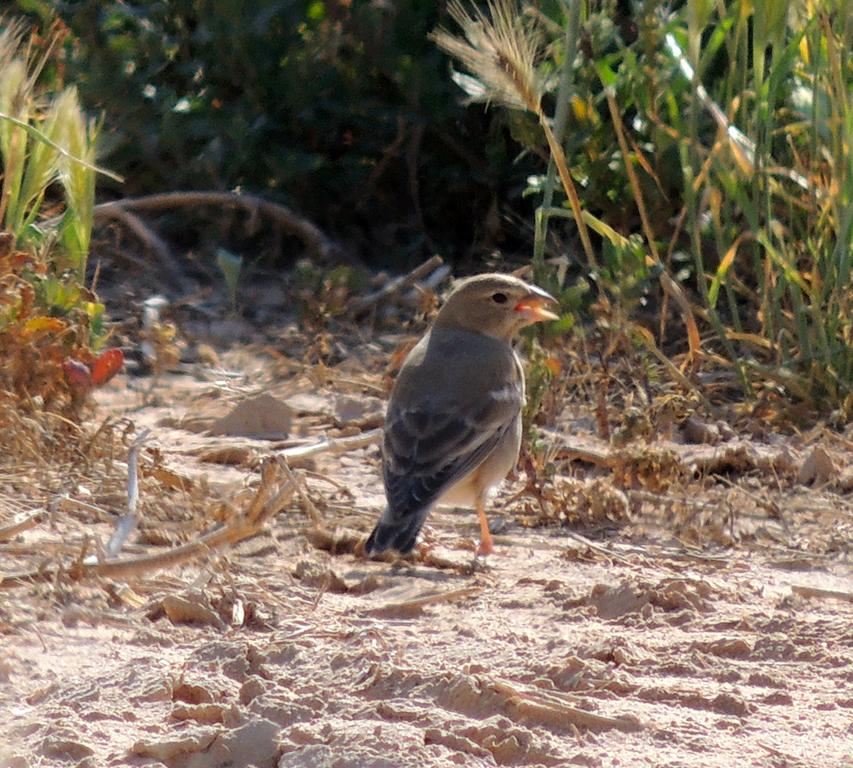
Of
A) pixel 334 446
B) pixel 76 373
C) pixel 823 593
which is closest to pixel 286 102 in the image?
pixel 334 446

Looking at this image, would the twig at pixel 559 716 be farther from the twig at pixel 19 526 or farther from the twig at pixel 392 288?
the twig at pixel 392 288

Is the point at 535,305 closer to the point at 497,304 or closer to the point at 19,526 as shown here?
the point at 497,304

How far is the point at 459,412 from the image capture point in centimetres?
543

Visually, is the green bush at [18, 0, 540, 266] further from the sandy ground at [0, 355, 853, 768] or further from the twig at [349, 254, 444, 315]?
the sandy ground at [0, 355, 853, 768]

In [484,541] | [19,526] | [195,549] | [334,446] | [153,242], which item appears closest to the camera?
[195,549]

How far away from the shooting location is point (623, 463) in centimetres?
570

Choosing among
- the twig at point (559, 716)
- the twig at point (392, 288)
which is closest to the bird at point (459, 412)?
the twig at point (559, 716)

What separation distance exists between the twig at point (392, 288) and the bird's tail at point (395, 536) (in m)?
2.82

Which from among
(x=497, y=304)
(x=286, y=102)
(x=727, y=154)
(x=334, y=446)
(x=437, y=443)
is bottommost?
(x=334, y=446)

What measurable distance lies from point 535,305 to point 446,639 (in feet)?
6.68

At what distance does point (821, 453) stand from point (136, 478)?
2360 millimetres

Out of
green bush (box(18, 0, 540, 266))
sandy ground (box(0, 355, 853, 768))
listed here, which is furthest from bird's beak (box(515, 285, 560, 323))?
green bush (box(18, 0, 540, 266))

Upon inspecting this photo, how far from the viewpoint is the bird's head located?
19.6ft

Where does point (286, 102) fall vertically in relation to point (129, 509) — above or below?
above
